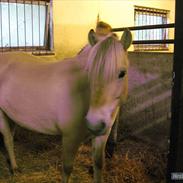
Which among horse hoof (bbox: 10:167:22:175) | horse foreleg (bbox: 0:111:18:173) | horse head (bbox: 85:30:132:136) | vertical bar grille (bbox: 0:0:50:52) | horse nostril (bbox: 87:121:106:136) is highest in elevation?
vertical bar grille (bbox: 0:0:50:52)

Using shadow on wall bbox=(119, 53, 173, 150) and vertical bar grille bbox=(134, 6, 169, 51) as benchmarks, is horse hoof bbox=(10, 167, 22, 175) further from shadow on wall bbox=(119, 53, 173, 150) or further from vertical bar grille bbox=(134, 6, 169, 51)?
vertical bar grille bbox=(134, 6, 169, 51)

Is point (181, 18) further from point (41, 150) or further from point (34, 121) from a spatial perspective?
point (41, 150)

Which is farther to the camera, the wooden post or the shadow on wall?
the shadow on wall

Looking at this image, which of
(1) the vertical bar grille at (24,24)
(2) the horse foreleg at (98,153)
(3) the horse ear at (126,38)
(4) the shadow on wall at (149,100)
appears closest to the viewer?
(3) the horse ear at (126,38)

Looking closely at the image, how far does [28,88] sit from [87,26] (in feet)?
8.09

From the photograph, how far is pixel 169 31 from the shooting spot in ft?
18.5

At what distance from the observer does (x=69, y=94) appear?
1670 mm

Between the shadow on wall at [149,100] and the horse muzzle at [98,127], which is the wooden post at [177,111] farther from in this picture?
the shadow on wall at [149,100]

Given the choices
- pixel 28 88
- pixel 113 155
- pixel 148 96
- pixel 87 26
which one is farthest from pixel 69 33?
pixel 28 88

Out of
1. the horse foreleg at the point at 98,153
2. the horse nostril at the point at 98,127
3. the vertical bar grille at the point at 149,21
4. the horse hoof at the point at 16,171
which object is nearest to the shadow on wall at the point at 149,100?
the horse foreleg at the point at 98,153

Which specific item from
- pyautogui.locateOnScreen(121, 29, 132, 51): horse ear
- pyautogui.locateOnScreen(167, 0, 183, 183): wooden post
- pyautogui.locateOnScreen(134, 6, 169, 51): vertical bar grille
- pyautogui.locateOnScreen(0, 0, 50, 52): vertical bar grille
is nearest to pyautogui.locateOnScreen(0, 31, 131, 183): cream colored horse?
pyautogui.locateOnScreen(121, 29, 132, 51): horse ear

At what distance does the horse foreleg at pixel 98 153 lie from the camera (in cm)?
188

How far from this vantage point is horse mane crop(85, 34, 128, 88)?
142 centimetres

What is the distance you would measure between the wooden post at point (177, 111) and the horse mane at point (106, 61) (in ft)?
1.04
